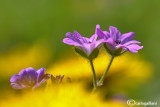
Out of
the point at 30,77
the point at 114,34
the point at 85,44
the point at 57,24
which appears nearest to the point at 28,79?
the point at 30,77

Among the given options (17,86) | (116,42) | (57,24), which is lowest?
(17,86)

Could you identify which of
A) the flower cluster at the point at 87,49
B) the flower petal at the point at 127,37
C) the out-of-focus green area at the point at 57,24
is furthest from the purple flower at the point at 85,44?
the out-of-focus green area at the point at 57,24

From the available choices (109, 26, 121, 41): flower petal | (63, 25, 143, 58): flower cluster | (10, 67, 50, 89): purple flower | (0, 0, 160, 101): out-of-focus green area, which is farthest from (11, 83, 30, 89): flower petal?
(0, 0, 160, 101): out-of-focus green area

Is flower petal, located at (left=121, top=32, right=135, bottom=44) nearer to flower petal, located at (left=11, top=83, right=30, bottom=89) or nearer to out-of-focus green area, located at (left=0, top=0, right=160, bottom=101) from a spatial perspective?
flower petal, located at (left=11, top=83, right=30, bottom=89)

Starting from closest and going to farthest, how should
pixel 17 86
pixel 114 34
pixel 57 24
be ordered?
pixel 17 86 < pixel 114 34 < pixel 57 24

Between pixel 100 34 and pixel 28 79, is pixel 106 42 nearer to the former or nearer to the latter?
Answer: pixel 100 34

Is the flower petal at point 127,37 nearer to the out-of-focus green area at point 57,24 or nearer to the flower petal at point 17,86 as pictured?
the flower petal at point 17,86

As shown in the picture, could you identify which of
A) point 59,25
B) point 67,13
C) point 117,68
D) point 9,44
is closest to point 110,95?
point 117,68
